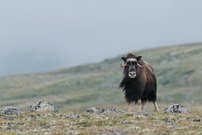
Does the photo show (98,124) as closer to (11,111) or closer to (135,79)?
(11,111)

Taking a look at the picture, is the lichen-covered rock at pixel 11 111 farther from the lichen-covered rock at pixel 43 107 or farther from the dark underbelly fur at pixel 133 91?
the dark underbelly fur at pixel 133 91

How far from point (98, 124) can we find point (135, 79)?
947 centimetres

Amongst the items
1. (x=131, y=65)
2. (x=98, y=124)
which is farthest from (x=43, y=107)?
(x=98, y=124)

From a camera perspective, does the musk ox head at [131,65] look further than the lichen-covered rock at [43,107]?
No

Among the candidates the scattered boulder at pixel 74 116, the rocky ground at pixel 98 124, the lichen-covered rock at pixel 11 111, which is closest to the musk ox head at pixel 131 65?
the rocky ground at pixel 98 124

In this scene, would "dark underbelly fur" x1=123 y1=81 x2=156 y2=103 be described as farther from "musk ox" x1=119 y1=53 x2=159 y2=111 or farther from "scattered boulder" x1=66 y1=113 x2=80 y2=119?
"scattered boulder" x1=66 y1=113 x2=80 y2=119

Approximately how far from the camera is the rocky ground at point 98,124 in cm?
2519

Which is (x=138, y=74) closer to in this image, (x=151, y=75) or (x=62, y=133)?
(x=151, y=75)

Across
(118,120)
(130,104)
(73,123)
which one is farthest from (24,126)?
(130,104)

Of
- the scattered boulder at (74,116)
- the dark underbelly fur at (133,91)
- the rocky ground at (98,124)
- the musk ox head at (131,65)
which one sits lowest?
the rocky ground at (98,124)

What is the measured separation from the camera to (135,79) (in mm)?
37031

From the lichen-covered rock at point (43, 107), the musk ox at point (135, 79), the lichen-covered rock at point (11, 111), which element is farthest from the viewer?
the lichen-covered rock at point (43, 107)

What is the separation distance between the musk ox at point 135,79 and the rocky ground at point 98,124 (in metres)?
3.68

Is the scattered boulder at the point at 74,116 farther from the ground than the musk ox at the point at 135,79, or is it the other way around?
the musk ox at the point at 135,79
